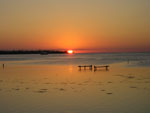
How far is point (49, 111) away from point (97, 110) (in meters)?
2.56

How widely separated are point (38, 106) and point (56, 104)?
3.62ft

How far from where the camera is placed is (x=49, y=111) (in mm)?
11742

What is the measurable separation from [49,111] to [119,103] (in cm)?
432

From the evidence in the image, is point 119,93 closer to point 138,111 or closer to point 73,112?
point 138,111

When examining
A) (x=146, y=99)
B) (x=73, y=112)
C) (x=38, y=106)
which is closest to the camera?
(x=73, y=112)

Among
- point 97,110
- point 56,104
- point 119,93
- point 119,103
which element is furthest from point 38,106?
point 119,93

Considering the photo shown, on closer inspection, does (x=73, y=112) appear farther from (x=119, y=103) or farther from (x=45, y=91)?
(x=45, y=91)

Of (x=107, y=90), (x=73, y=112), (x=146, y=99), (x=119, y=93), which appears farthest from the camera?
(x=107, y=90)

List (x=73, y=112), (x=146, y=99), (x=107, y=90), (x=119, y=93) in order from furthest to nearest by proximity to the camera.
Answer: (x=107, y=90) → (x=119, y=93) → (x=146, y=99) → (x=73, y=112)

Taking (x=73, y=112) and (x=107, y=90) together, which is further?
(x=107, y=90)

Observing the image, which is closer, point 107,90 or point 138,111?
point 138,111

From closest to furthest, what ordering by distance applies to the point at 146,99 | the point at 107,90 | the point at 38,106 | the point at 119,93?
the point at 38,106, the point at 146,99, the point at 119,93, the point at 107,90

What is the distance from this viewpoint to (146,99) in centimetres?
1423

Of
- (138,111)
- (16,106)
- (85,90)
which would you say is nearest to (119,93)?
(85,90)
